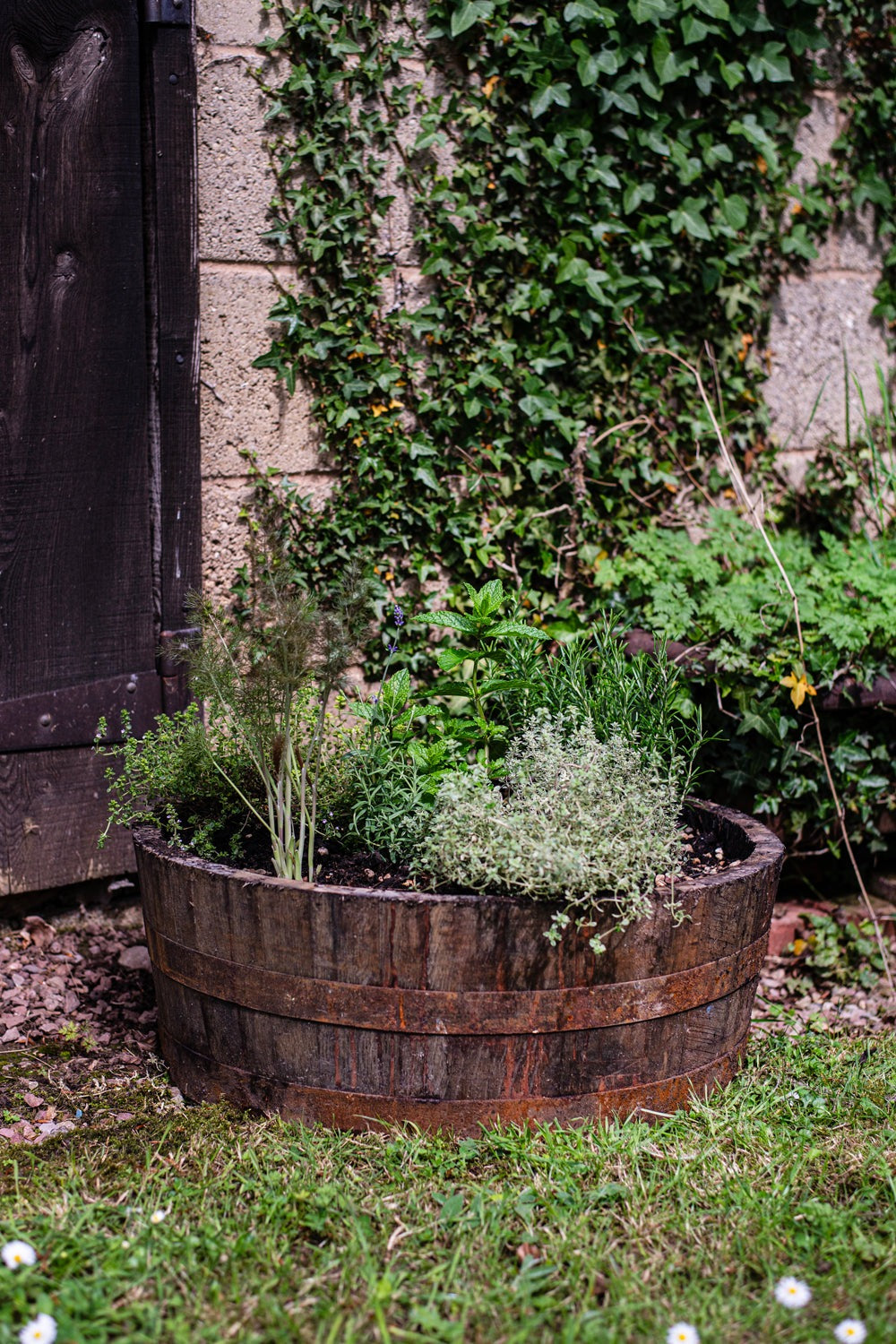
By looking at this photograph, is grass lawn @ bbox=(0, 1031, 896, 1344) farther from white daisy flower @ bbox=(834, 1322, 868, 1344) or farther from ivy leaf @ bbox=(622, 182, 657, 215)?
ivy leaf @ bbox=(622, 182, 657, 215)

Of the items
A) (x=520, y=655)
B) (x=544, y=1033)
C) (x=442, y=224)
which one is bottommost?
(x=544, y=1033)

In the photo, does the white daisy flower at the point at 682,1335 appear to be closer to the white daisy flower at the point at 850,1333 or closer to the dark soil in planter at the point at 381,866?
the white daisy flower at the point at 850,1333

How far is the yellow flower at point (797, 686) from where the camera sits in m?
3.08

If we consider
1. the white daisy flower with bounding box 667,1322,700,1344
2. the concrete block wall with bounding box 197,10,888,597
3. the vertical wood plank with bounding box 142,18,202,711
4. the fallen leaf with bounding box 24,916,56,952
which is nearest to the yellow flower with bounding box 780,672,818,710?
the concrete block wall with bounding box 197,10,888,597

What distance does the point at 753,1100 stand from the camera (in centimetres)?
239

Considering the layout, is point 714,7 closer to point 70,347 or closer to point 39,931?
point 70,347

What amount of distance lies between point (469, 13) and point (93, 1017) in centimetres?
298

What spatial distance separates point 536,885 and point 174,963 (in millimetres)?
798

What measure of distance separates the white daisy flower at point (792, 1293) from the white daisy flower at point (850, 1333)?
2.9 inches

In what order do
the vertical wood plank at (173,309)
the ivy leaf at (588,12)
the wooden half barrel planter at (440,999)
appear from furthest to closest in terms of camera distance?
Result: the ivy leaf at (588,12)
the vertical wood plank at (173,309)
the wooden half barrel planter at (440,999)

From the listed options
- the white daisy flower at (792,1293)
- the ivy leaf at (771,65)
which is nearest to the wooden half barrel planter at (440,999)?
the white daisy flower at (792,1293)

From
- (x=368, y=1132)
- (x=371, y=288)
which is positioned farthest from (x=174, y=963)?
(x=371, y=288)

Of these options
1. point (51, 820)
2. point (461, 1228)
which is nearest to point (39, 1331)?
point (461, 1228)

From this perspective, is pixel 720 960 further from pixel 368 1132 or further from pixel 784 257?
pixel 784 257
